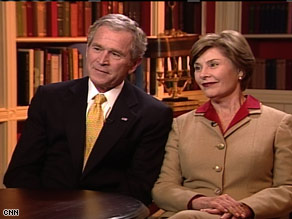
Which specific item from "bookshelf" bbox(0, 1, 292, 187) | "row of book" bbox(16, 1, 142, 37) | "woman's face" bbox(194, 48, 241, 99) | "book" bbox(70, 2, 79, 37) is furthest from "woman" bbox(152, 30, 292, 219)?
"book" bbox(70, 2, 79, 37)

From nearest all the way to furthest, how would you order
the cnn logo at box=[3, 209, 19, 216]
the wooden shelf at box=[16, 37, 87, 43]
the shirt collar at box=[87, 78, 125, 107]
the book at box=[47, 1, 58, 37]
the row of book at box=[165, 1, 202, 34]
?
the cnn logo at box=[3, 209, 19, 216]
the shirt collar at box=[87, 78, 125, 107]
the wooden shelf at box=[16, 37, 87, 43]
the book at box=[47, 1, 58, 37]
the row of book at box=[165, 1, 202, 34]

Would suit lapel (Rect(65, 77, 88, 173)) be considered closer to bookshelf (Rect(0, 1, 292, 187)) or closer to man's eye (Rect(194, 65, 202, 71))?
man's eye (Rect(194, 65, 202, 71))

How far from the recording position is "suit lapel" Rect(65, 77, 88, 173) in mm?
2463

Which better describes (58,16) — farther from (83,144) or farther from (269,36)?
(269,36)

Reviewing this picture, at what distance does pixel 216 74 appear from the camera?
7.97 ft

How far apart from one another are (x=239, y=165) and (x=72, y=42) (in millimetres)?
1876

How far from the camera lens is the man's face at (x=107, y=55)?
2482mm

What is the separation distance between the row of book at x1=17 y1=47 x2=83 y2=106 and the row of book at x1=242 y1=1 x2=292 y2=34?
1.56 m

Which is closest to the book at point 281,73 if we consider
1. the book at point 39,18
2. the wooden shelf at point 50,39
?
the wooden shelf at point 50,39

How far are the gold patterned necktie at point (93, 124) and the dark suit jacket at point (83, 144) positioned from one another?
27 millimetres

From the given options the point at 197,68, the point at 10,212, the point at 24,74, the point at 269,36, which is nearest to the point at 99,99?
the point at 197,68

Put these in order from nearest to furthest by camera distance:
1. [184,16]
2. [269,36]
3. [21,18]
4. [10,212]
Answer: [10,212]
[21,18]
[184,16]
[269,36]

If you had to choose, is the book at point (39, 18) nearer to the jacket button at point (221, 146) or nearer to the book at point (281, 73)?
the jacket button at point (221, 146)

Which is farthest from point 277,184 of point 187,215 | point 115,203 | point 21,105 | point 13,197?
point 21,105
